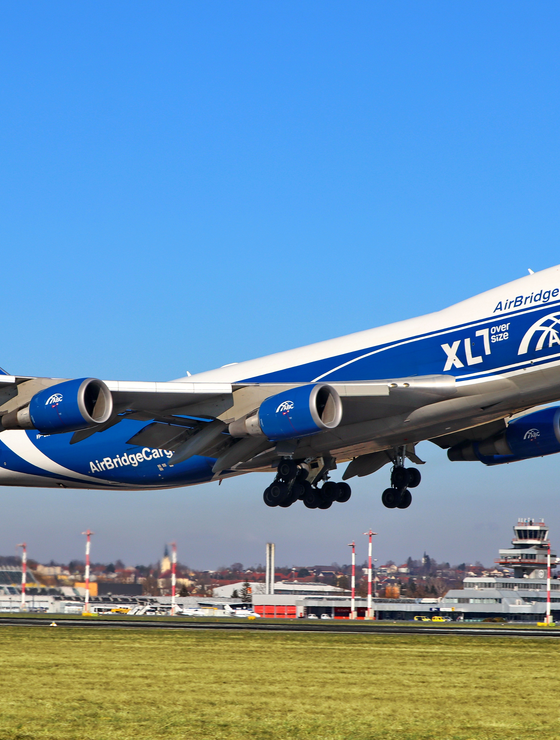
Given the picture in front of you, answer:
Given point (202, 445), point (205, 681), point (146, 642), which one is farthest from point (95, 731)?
point (202, 445)

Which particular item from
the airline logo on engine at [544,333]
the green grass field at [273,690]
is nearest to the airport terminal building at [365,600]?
the green grass field at [273,690]

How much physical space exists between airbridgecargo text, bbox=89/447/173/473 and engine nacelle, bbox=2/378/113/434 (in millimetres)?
7107

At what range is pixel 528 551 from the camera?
355 feet

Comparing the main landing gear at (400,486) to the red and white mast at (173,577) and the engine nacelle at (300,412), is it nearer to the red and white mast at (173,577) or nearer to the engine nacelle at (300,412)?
the engine nacelle at (300,412)

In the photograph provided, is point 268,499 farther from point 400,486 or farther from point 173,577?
point 173,577

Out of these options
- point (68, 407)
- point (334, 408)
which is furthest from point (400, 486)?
point (68, 407)

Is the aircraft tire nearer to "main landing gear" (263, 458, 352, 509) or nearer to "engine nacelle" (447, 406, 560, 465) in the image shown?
"main landing gear" (263, 458, 352, 509)

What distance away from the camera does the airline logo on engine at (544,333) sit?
24.9 metres

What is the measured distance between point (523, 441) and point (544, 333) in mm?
9102

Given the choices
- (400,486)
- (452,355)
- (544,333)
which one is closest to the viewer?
(544,333)

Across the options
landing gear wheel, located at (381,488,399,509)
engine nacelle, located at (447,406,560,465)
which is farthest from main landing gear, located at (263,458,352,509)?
engine nacelle, located at (447,406,560,465)

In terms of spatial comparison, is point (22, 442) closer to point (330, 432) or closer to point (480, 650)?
point (330, 432)

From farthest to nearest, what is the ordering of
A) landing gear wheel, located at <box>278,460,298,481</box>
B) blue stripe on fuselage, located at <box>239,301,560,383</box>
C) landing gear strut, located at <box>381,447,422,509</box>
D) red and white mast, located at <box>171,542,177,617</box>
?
red and white mast, located at <box>171,542,177,617</box> < landing gear strut, located at <box>381,447,422,509</box> < landing gear wheel, located at <box>278,460,298,481</box> < blue stripe on fuselage, located at <box>239,301,560,383</box>

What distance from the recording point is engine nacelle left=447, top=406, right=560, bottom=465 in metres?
32.8
